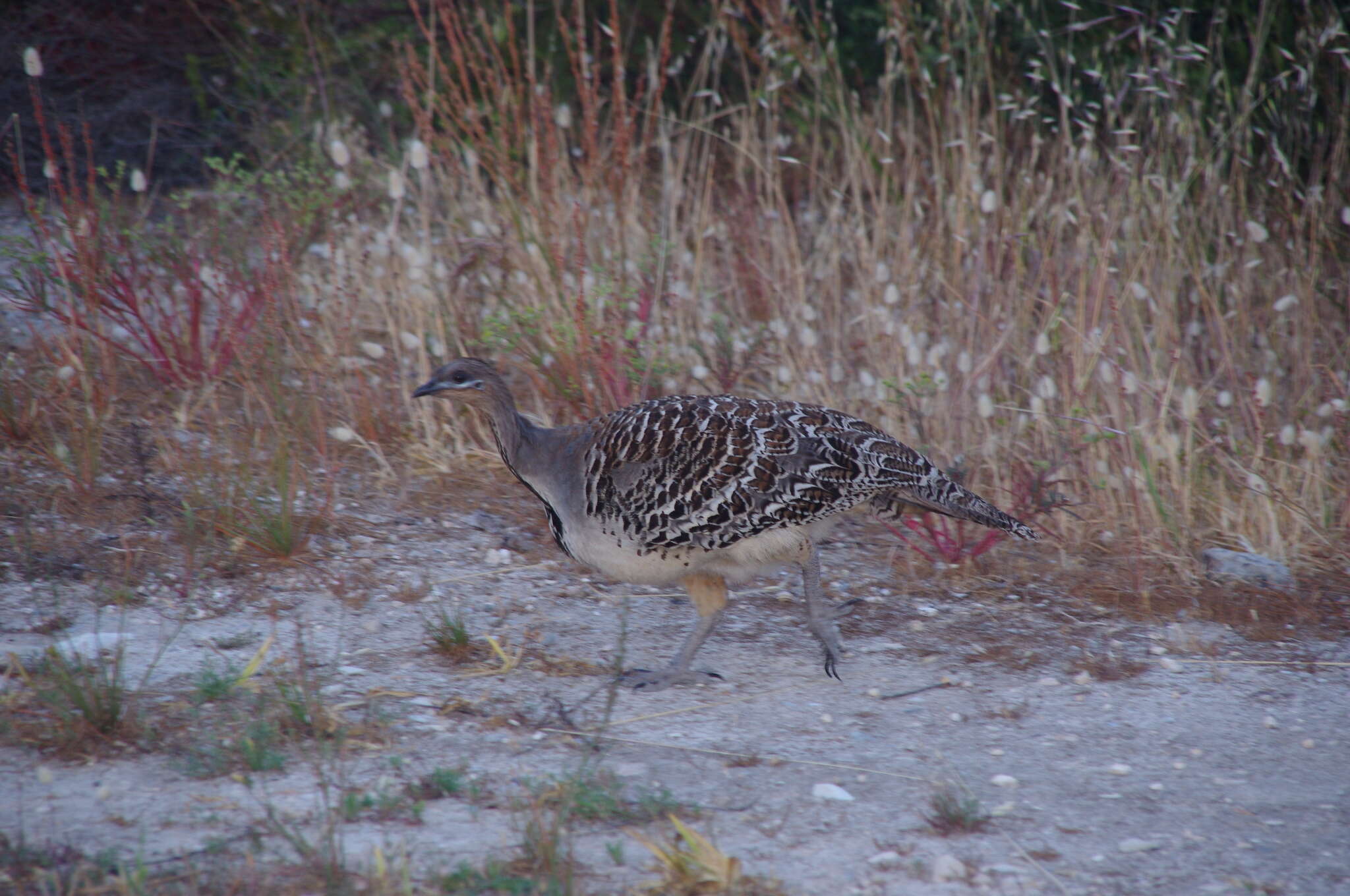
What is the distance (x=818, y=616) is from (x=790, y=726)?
516 millimetres

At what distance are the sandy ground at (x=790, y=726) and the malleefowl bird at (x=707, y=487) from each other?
356mm

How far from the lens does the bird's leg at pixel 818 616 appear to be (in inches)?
166

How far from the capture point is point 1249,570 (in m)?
4.80

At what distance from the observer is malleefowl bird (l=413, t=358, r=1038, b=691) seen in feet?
13.3

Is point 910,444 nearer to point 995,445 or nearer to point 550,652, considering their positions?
point 995,445

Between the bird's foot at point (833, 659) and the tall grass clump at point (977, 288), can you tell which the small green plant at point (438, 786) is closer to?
the bird's foot at point (833, 659)

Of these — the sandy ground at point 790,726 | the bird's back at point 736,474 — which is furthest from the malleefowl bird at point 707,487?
the sandy ground at point 790,726

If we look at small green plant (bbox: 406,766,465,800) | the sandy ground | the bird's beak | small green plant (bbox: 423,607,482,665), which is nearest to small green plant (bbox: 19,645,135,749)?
the sandy ground

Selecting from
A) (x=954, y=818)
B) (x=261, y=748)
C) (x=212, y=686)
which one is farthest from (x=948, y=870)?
(x=212, y=686)

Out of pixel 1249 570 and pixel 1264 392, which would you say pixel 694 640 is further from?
pixel 1264 392

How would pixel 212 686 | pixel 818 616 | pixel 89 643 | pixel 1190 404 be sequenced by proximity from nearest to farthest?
pixel 212 686
pixel 89 643
pixel 818 616
pixel 1190 404

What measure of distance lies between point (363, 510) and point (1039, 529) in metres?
2.98

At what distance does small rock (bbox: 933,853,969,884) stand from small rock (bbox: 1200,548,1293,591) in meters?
2.46

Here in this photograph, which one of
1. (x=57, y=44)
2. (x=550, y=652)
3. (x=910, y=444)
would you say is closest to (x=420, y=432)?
(x=550, y=652)
